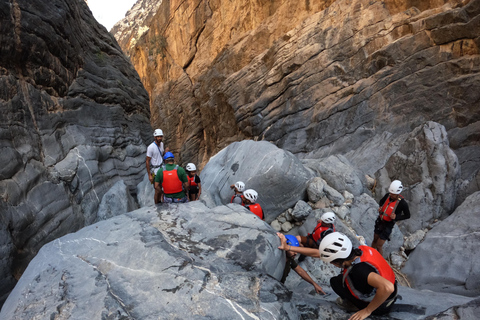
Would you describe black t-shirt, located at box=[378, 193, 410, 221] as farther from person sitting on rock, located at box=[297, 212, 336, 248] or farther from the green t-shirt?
the green t-shirt

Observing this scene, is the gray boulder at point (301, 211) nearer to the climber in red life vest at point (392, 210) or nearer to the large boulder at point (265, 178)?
the large boulder at point (265, 178)

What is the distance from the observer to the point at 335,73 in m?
15.1

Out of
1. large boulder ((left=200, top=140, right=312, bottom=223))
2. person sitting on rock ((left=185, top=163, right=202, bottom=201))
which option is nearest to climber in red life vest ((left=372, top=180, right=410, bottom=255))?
large boulder ((left=200, top=140, right=312, bottom=223))

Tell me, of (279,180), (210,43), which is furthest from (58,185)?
(210,43)

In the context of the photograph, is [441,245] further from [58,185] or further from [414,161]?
[58,185]

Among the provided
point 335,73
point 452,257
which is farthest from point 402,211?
point 335,73

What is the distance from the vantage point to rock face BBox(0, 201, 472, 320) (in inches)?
118

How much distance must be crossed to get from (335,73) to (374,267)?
545 inches

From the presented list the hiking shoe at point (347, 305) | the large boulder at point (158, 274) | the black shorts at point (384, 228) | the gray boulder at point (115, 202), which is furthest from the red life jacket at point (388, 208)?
the gray boulder at point (115, 202)

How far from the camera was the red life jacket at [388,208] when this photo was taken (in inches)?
252

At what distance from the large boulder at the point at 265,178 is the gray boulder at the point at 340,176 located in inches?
39.6

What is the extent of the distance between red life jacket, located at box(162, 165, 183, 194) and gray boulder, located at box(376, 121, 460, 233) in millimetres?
7075

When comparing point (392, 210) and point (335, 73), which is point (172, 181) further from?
point (335, 73)

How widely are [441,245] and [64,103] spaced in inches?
402
